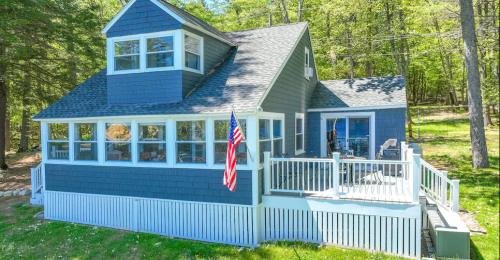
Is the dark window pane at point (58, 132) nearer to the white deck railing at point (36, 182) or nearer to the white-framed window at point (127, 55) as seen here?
the white deck railing at point (36, 182)

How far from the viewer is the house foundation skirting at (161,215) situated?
309 inches

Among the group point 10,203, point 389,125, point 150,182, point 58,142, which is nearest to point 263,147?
point 150,182

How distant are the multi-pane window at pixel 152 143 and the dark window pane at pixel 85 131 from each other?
1566mm

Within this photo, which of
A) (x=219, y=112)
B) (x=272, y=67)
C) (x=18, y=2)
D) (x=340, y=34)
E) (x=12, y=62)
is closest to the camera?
(x=219, y=112)

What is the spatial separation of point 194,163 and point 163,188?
1.11 metres

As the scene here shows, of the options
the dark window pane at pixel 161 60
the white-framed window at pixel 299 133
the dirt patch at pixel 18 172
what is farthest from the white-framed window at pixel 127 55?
the dirt patch at pixel 18 172

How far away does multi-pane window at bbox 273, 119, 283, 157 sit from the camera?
8984 millimetres

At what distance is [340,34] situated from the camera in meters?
20.7

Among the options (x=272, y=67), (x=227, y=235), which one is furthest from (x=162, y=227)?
(x=272, y=67)

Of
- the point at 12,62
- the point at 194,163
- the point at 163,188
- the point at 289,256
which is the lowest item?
the point at 289,256

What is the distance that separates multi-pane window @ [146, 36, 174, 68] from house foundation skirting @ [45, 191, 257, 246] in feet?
11.7

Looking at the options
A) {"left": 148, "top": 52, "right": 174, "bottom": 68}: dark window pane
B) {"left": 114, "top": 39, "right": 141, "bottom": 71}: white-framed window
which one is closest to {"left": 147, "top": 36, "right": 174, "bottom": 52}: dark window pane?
A: {"left": 148, "top": 52, "right": 174, "bottom": 68}: dark window pane

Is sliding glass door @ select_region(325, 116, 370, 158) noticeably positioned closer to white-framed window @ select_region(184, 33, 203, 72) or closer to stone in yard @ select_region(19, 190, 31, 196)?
white-framed window @ select_region(184, 33, 203, 72)

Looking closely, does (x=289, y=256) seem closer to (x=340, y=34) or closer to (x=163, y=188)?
(x=163, y=188)
